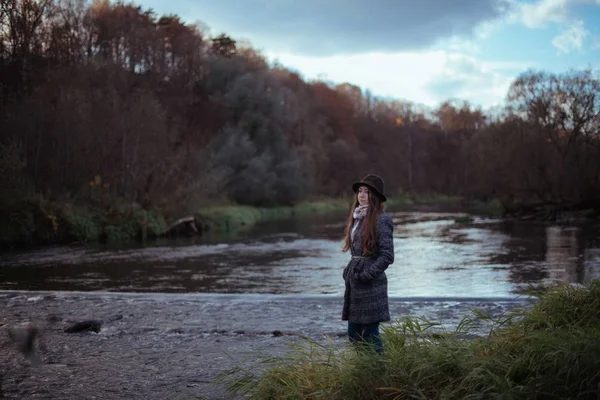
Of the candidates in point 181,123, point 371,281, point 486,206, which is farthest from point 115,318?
point 486,206

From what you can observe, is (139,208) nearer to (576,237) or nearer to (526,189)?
(576,237)

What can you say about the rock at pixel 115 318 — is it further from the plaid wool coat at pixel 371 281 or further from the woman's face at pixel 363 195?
the woman's face at pixel 363 195

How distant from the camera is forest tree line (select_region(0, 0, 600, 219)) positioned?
28438mm

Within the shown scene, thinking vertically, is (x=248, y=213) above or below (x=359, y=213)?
below

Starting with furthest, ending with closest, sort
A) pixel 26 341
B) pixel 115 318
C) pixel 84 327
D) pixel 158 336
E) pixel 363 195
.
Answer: pixel 115 318
pixel 84 327
pixel 158 336
pixel 363 195
pixel 26 341

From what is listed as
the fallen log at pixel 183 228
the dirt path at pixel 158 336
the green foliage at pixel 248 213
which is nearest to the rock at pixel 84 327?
the dirt path at pixel 158 336

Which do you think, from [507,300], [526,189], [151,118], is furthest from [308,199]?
[507,300]

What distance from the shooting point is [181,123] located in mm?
45000

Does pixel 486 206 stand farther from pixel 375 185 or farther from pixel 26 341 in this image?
pixel 26 341

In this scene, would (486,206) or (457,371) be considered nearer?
(457,371)

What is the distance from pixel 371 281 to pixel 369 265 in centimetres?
18

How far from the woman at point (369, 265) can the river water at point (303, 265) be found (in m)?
5.46

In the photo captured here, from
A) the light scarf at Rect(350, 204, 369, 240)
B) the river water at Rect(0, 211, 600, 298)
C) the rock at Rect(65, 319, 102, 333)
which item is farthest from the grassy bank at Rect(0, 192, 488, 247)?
the light scarf at Rect(350, 204, 369, 240)

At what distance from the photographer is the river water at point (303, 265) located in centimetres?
1496
